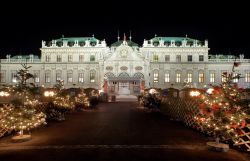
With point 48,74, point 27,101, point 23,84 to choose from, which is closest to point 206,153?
point 27,101

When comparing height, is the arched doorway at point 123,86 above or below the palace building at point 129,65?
below

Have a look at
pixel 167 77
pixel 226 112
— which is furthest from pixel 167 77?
pixel 226 112

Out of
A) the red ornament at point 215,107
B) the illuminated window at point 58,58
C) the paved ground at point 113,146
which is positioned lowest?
the paved ground at point 113,146

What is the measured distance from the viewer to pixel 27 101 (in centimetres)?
1299

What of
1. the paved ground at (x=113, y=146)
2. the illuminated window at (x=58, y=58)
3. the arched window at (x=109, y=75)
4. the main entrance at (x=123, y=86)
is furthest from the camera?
the illuminated window at (x=58, y=58)

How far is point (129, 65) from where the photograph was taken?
193 feet

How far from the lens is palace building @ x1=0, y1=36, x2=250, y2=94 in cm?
5878

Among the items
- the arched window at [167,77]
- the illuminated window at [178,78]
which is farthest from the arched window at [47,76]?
the illuminated window at [178,78]

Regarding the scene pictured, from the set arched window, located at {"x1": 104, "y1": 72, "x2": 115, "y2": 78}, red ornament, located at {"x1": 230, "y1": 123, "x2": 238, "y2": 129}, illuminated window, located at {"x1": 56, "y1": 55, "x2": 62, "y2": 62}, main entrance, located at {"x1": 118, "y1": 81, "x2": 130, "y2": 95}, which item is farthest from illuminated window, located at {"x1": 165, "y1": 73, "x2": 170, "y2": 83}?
red ornament, located at {"x1": 230, "y1": 123, "x2": 238, "y2": 129}

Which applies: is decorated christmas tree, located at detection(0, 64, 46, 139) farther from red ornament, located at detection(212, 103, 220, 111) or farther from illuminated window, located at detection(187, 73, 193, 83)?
Result: illuminated window, located at detection(187, 73, 193, 83)

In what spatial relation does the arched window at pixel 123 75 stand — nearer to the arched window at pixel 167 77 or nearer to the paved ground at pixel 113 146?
the arched window at pixel 167 77

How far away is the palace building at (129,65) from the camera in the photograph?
193ft

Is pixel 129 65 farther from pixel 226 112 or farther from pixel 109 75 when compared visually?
pixel 226 112

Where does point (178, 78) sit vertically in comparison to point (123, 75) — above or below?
below
